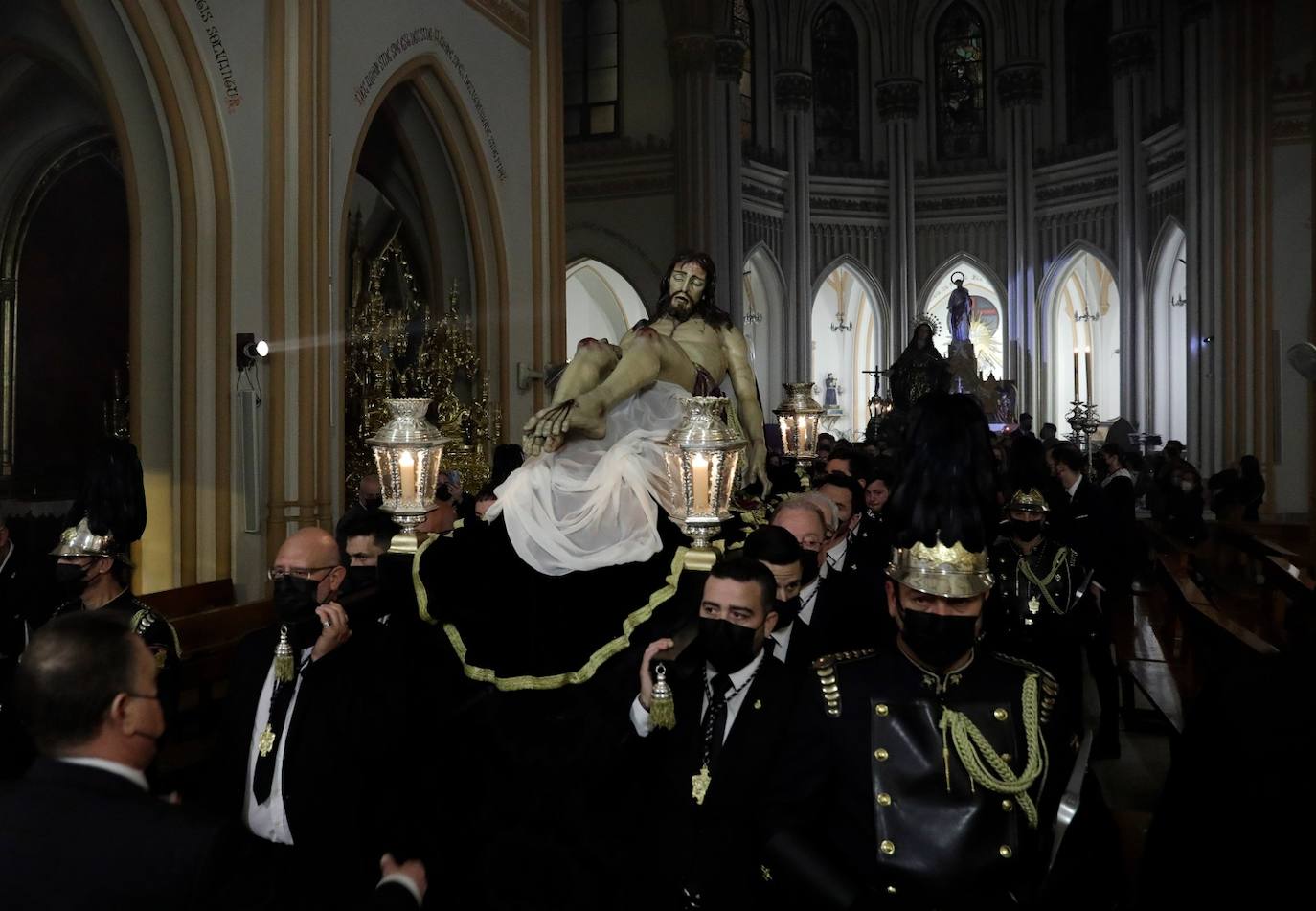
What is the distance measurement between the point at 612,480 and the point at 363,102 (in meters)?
7.48

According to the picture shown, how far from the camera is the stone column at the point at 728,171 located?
23.5 meters

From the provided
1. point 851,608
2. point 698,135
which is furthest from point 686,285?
point 698,135

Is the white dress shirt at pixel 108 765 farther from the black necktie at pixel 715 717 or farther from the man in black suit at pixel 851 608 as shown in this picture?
the man in black suit at pixel 851 608

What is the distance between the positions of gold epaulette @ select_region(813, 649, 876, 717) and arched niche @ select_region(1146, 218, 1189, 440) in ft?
84.3

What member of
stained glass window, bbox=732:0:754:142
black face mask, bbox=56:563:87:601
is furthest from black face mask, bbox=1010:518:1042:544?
stained glass window, bbox=732:0:754:142

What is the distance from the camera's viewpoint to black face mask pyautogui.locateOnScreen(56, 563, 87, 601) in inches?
178

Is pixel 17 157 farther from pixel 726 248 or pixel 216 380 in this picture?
pixel 726 248

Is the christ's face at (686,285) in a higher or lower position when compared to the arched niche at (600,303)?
lower

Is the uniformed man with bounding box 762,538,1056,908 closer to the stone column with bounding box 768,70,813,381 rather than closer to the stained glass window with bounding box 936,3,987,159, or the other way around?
the stone column with bounding box 768,70,813,381

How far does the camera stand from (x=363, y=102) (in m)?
11.1

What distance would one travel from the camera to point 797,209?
28.6 meters

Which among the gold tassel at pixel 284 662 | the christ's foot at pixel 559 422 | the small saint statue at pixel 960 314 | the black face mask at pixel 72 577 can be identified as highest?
the small saint statue at pixel 960 314

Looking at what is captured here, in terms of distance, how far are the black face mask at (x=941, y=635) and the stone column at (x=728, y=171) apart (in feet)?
67.1

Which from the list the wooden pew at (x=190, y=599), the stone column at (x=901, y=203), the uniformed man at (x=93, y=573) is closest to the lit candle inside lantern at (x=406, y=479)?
the uniformed man at (x=93, y=573)
